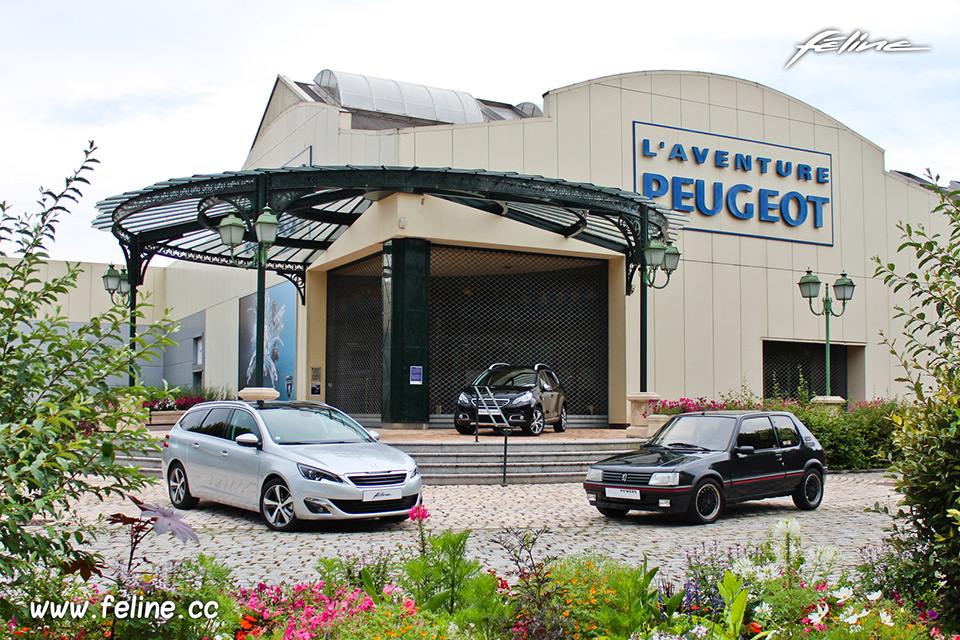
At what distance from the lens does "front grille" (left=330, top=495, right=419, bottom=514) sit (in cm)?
1003

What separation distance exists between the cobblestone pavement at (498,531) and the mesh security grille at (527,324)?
37.5 feet

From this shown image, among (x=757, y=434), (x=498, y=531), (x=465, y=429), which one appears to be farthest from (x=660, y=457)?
(x=465, y=429)

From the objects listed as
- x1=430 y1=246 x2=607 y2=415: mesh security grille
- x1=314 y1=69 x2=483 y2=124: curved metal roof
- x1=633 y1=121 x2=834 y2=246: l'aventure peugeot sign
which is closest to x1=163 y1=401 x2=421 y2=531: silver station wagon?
x1=430 y1=246 x2=607 y2=415: mesh security grille

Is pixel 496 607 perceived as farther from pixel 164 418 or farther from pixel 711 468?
pixel 164 418

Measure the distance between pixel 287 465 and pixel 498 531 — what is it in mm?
2603

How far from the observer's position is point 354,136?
24750 mm

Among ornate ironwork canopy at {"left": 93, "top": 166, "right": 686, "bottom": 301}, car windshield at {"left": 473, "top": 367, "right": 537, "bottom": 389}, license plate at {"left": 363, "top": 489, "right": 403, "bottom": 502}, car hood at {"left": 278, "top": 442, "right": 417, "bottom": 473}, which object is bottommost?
license plate at {"left": 363, "top": 489, "right": 403, "bottom": 502}

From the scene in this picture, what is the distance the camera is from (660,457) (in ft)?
36.8

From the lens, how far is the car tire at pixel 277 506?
33.1 feet

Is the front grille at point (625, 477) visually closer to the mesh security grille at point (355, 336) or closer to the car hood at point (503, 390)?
the car hood at point (503, 390)

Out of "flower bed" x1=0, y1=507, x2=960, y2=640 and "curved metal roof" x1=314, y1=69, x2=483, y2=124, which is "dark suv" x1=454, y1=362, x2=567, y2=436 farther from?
"flower bed" x1=0, y1=507, x2=960, y2=640

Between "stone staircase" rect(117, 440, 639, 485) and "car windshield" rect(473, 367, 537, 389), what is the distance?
360cm

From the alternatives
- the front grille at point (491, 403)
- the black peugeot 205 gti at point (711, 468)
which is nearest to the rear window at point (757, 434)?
the black peugeot 205 gti at point (711, 468)

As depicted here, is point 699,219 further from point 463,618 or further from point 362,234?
point 463,618
